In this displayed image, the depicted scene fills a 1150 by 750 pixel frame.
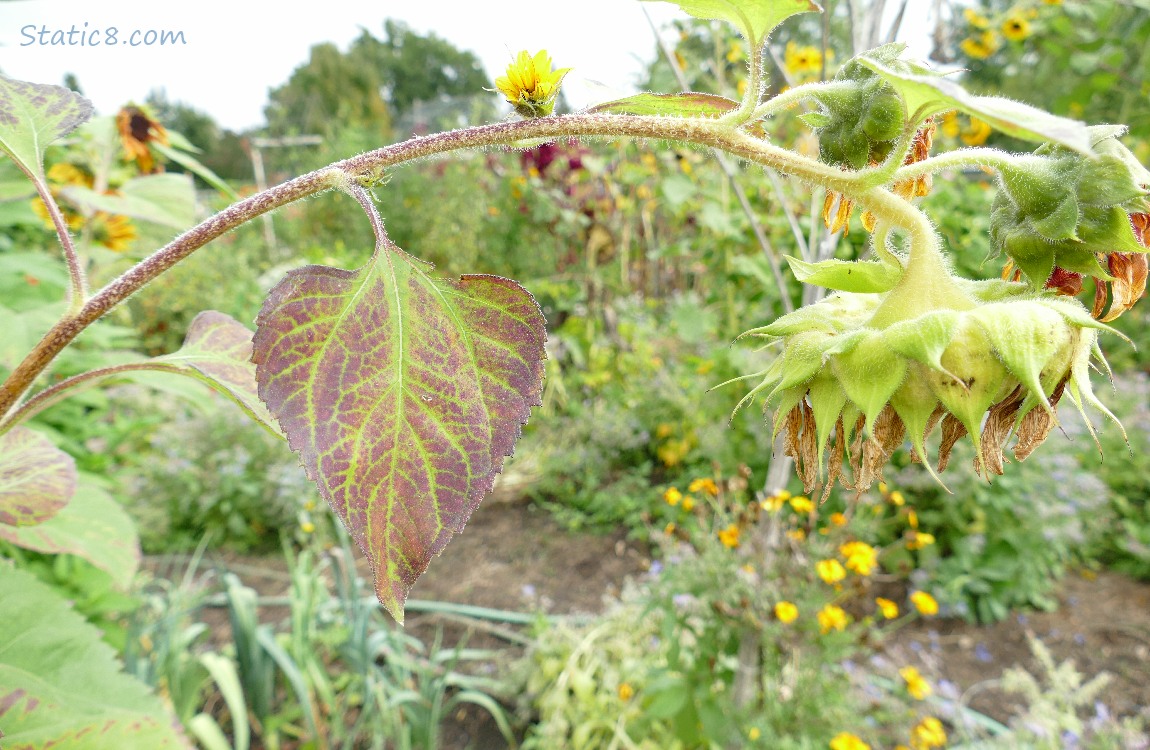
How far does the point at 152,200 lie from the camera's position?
89 centimetres

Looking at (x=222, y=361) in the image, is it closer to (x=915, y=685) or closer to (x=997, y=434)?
(x=997, y=434)

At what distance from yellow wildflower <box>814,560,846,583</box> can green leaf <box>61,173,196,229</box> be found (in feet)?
4.04

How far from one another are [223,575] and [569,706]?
80cm

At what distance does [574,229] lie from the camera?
3701 mm

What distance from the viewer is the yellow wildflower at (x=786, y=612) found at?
4.28 ft

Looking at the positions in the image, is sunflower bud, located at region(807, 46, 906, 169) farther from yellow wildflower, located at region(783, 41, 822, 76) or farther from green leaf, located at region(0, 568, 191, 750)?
yellow wildflower, located at region(783, 41, 822, 76)

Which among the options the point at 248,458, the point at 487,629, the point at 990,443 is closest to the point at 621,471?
the point at 487,629

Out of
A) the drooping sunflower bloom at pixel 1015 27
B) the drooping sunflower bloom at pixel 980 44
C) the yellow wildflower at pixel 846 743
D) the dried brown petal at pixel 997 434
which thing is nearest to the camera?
the dried brown petal at pixel 997 434

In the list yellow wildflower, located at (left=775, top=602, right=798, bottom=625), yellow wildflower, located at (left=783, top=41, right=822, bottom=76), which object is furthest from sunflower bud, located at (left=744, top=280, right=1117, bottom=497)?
yellow wildflower, located at (left=783, top=41, right=822, bottom=76)

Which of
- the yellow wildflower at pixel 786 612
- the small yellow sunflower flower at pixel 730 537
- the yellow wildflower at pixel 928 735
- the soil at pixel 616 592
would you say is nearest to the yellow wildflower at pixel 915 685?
the yellow wildflower at pixel 928 735

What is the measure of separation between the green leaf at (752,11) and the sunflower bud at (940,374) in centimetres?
13

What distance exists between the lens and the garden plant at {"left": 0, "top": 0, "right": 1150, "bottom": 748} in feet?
0.89

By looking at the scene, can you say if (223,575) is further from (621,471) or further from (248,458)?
(621,471)

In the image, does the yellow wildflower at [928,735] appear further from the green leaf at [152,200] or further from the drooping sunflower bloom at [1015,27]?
the drooping sunflower bloom at [1015,27]
